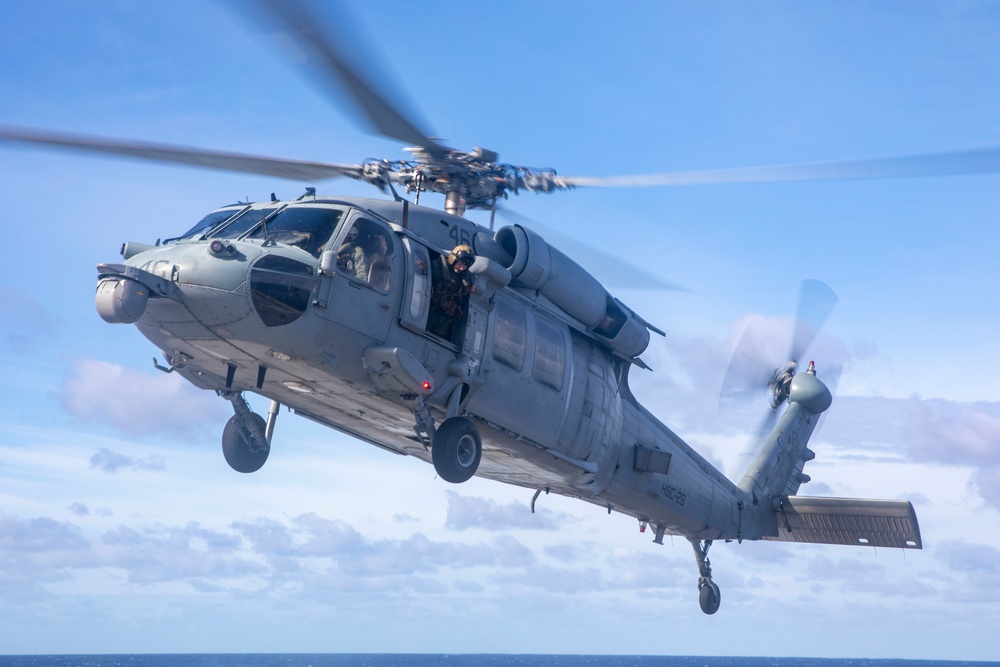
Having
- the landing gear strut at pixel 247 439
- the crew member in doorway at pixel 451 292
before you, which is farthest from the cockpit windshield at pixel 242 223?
the landing gear strut at pixel 247 439

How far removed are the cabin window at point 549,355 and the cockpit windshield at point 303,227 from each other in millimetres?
3191

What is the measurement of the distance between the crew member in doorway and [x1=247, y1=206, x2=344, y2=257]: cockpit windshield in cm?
144

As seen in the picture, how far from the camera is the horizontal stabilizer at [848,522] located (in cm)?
1692

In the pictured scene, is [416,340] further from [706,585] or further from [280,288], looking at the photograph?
[706,585]

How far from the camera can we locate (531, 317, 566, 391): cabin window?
42.3 feet

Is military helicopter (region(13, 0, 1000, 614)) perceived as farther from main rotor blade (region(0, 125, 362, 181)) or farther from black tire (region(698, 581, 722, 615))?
black tire (region(698, 581, 722, 615))

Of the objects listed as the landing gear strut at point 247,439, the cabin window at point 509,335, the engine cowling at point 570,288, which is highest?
the engine cowling at point 570,288

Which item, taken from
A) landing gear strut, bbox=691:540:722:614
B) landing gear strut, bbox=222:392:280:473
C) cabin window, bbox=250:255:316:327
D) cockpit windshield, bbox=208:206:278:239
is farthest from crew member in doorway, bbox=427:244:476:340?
landing gear strut, bbox=691:540:722:614

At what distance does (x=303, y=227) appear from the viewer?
10.7 meters

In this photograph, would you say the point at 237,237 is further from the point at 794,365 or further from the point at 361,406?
the point at 794,365

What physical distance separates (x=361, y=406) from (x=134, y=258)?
293 centimetres

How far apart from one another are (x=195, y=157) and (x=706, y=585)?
1120cm

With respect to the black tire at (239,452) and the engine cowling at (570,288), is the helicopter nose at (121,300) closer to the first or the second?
the black tire at (239,452)

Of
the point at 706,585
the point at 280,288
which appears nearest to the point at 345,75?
the point at 280,288
